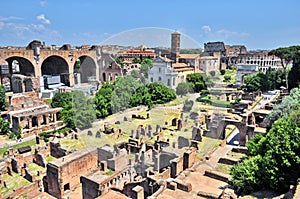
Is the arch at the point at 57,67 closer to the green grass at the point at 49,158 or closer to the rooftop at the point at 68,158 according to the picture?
the green grass at the point at 49,158

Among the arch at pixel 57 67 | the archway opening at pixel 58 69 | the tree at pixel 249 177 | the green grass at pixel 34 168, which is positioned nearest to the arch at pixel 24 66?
the archway opening at pixel 58 69

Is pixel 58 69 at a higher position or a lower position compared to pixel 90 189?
higher

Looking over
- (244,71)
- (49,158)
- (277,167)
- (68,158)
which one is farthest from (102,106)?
(244,71)

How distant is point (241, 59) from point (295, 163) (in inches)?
2964

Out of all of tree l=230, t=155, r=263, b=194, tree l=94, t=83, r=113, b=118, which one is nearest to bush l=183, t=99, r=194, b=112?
tree l=230, t=155, r=263, b=194

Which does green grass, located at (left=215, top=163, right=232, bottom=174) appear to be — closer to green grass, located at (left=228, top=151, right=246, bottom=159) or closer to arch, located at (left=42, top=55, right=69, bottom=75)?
green grass, located at (left=228, top=151, right=246, bottom=159)

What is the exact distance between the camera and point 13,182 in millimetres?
18125

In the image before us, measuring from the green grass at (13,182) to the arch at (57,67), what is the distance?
119 ft

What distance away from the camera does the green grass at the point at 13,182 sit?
16880 millimetres

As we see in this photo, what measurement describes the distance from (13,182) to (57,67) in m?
40.4

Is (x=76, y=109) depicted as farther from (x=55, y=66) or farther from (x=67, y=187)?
(x=55, y=66)

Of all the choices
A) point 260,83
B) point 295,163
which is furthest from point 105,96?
point 260,83

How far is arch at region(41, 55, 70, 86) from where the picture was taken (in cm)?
5297

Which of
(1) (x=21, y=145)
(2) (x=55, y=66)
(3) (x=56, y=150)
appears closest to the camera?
(3) (x=56, y=150)
